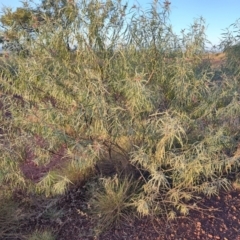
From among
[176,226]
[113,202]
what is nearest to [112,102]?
[113,202]

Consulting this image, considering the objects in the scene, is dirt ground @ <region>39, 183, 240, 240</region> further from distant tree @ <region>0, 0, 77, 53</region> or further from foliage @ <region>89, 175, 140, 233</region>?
distant tree @ <region>0, 0, 77, 53</region>

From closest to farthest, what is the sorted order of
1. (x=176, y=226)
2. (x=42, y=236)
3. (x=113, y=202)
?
(x=42, y=236)
(x=176, y=226)
(x=113, y=202)

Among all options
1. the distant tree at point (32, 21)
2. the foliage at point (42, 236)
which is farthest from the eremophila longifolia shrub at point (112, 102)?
the foliage at point (42, 236)

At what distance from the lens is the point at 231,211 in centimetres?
392

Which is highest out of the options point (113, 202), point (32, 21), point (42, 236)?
point (32, 21)

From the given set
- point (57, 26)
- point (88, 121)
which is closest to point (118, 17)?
point (57, 26)

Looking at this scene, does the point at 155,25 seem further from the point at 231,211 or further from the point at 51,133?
the point at 231,211

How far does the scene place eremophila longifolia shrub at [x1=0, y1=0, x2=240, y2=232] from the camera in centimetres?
365

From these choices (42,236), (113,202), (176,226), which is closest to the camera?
(42,236)

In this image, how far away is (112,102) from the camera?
3736mm

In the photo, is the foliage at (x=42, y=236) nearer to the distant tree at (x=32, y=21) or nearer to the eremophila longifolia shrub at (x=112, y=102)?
the eremophila longifolia shrub at (x=112, y=102)

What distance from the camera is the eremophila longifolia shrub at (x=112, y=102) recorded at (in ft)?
12.0

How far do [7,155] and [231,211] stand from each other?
2.36m

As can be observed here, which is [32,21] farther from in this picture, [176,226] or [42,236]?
[176,226]
